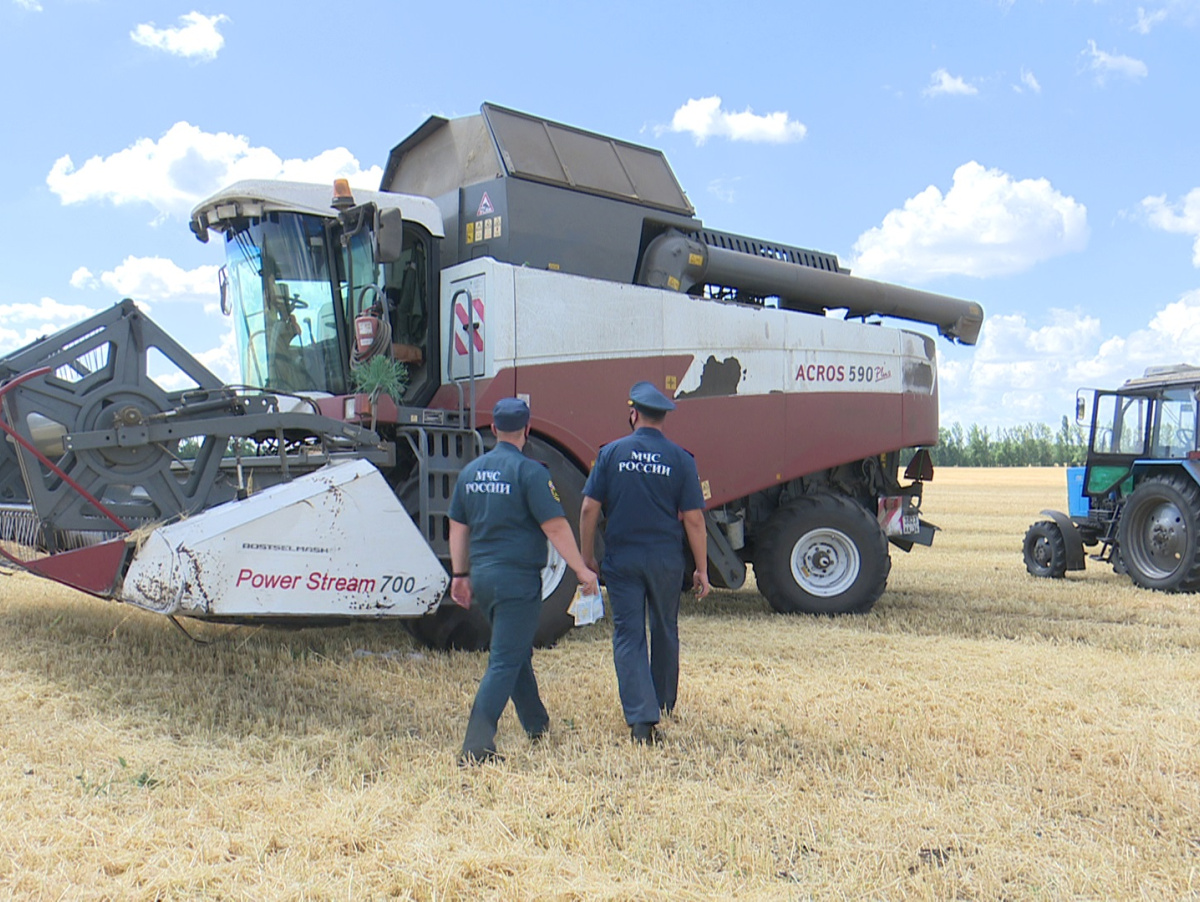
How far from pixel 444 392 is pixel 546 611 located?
151 cm

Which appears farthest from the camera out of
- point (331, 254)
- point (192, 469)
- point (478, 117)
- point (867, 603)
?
point (867, 603)

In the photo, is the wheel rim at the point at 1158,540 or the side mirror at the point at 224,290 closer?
the side mirror at the point at 224,290

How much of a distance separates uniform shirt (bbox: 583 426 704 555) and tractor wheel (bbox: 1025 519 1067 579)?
7.56m

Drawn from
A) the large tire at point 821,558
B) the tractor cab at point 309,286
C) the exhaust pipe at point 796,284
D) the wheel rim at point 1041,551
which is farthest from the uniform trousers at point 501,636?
the wheel rim at point 1041,551

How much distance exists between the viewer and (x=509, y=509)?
378 cm

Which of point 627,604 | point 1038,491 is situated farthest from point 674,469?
point 1038,491

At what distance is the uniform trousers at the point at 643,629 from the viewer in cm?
402

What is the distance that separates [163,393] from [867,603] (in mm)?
5316

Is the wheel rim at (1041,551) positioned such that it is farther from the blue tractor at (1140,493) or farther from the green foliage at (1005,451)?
the green foliage at (1005,451)

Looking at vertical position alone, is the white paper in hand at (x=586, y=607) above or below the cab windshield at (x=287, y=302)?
Result: below

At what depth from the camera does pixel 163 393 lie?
5078mm

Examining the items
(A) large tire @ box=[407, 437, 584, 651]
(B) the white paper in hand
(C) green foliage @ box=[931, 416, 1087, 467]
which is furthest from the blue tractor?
(C) green foliage @ box=[931, 416, 1087, 467]

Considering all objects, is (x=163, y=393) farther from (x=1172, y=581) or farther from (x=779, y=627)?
(x=1172, y=581)

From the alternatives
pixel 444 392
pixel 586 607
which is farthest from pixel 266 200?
pixel 586 607
